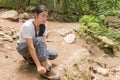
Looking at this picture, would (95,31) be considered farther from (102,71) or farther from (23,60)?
(23,60)

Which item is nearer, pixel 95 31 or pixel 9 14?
pixel 95 31

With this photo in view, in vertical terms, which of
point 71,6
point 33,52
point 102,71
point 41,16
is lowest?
point 102,71

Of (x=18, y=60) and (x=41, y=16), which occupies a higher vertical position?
(x=41, y=16)

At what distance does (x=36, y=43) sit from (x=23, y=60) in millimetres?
756

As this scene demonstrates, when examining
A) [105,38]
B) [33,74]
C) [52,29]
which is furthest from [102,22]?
[33,74]

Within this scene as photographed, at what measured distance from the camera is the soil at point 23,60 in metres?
3.74

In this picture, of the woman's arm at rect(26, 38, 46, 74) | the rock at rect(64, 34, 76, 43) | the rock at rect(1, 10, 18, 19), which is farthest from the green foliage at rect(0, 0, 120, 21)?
the woman's arm at rect(26, 38, 46, 74)

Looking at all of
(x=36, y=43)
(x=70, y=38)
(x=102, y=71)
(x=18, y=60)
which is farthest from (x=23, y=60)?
(x=102, y=71)

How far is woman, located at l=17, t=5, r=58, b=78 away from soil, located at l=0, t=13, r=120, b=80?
0.77ft

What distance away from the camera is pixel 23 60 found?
4.18 metres

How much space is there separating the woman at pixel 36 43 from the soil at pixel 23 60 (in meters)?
0.24

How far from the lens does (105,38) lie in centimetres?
599

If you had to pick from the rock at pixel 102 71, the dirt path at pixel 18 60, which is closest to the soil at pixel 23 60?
the dirt path at pixel 18 60

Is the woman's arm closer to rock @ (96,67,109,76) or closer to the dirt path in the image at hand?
the dirt path
